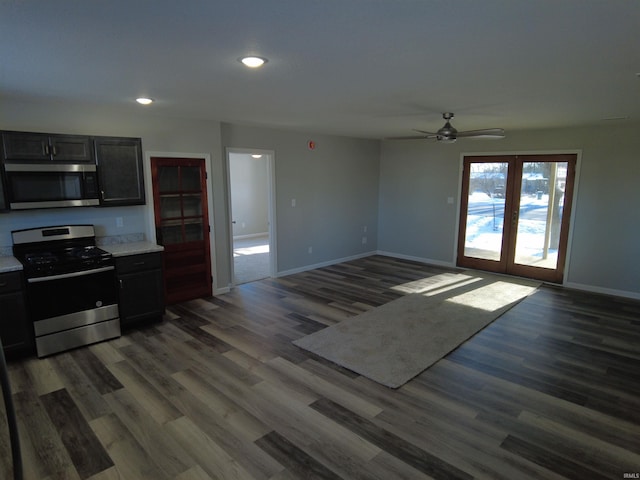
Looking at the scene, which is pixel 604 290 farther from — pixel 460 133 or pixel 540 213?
pixel 460 133

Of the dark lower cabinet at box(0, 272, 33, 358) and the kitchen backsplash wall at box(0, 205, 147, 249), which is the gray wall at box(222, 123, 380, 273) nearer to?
the kitchen backsplash wall at box(0, 205, 147, 249)

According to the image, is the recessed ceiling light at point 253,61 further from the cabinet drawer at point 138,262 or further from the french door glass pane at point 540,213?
the french door glass pane at point 540,213

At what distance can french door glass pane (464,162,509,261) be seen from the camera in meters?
6.61

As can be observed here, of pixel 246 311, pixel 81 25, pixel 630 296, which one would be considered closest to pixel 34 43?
pixel 81 25

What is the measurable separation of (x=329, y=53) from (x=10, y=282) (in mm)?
3409

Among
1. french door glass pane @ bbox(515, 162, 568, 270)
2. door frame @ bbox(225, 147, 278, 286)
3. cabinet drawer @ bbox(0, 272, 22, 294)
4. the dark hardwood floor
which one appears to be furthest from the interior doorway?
french door glass pane @ bbox(515, 162, 568, 270)

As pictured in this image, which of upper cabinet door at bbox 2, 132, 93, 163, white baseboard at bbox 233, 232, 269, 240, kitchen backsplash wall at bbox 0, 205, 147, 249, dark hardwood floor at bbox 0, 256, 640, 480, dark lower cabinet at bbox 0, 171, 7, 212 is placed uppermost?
upper cabinet door at bbox 2, 132, 93, 163

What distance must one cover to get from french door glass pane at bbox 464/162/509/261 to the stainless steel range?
19.3ft

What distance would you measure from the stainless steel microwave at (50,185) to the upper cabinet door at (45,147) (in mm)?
65

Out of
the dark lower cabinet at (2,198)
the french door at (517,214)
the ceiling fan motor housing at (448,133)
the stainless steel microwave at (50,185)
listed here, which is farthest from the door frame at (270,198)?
the french door at (517,214)

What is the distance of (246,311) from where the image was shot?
4.89 m

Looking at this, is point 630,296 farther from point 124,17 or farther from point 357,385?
point 124,17

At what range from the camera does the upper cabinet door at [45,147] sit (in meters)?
3.56

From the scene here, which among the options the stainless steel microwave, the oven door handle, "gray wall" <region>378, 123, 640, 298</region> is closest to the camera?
the oven door handle
